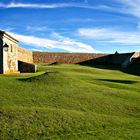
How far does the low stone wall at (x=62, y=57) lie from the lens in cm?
4797

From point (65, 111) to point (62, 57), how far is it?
36.3 m

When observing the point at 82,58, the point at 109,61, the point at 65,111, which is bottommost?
the point at 65,111

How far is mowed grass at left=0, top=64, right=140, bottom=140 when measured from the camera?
1150 cm

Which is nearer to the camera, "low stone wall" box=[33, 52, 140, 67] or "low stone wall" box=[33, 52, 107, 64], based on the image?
"low stone wall" box=[33, 52, 140, 67]

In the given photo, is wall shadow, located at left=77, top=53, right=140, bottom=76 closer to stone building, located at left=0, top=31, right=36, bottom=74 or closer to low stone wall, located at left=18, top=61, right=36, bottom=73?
low stone wall, located at left=18, top=61, right=36, bottom=73

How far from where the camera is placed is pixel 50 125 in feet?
39.5

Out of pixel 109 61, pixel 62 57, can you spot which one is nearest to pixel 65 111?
pixel 62 57

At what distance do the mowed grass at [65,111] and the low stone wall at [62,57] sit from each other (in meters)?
28.6

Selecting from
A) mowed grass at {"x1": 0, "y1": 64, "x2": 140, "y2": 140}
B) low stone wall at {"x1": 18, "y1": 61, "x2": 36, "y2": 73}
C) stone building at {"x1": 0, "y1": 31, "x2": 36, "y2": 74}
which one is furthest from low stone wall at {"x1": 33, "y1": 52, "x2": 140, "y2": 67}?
mowed grass at {"x1": 0, "y1": 64, "x2": 140, "y2": 140}

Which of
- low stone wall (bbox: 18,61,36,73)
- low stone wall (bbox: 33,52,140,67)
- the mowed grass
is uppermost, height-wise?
low stone wall (bbox: 33,52,140,67)

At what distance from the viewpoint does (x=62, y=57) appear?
49.6 metres

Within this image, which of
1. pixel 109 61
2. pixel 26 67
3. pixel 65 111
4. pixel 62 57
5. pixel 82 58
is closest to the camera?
pixel 65 111

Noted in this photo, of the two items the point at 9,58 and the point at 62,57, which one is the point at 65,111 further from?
the point at 62,57

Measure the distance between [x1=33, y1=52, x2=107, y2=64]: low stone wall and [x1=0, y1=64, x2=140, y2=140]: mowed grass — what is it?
28.6 meters
